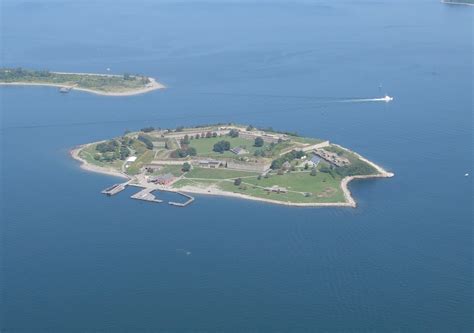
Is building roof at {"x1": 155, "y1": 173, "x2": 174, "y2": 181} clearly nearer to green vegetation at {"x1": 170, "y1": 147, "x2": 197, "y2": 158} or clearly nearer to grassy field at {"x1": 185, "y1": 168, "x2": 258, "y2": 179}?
grassy field at {"x1": 185, "y1": 168, "x2": 258, "y2": 179}

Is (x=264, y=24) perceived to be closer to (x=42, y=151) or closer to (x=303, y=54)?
(x=303, y=54)

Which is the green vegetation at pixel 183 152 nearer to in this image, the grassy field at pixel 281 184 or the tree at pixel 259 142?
the grassy field at pixel 281 184

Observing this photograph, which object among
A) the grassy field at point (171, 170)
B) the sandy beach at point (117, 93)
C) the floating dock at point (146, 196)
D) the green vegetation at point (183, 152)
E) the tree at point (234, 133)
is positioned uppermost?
the sandy beach at point (117, 93)

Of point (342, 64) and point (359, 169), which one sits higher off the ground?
point (342, 64)

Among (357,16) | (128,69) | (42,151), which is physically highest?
(357,16)

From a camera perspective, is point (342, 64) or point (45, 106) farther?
point (342, 64)

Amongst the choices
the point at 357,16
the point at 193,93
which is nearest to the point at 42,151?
the point at 193,93

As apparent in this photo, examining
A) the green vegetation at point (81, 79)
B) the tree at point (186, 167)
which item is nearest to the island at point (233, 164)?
the tree at point (186, 167)
